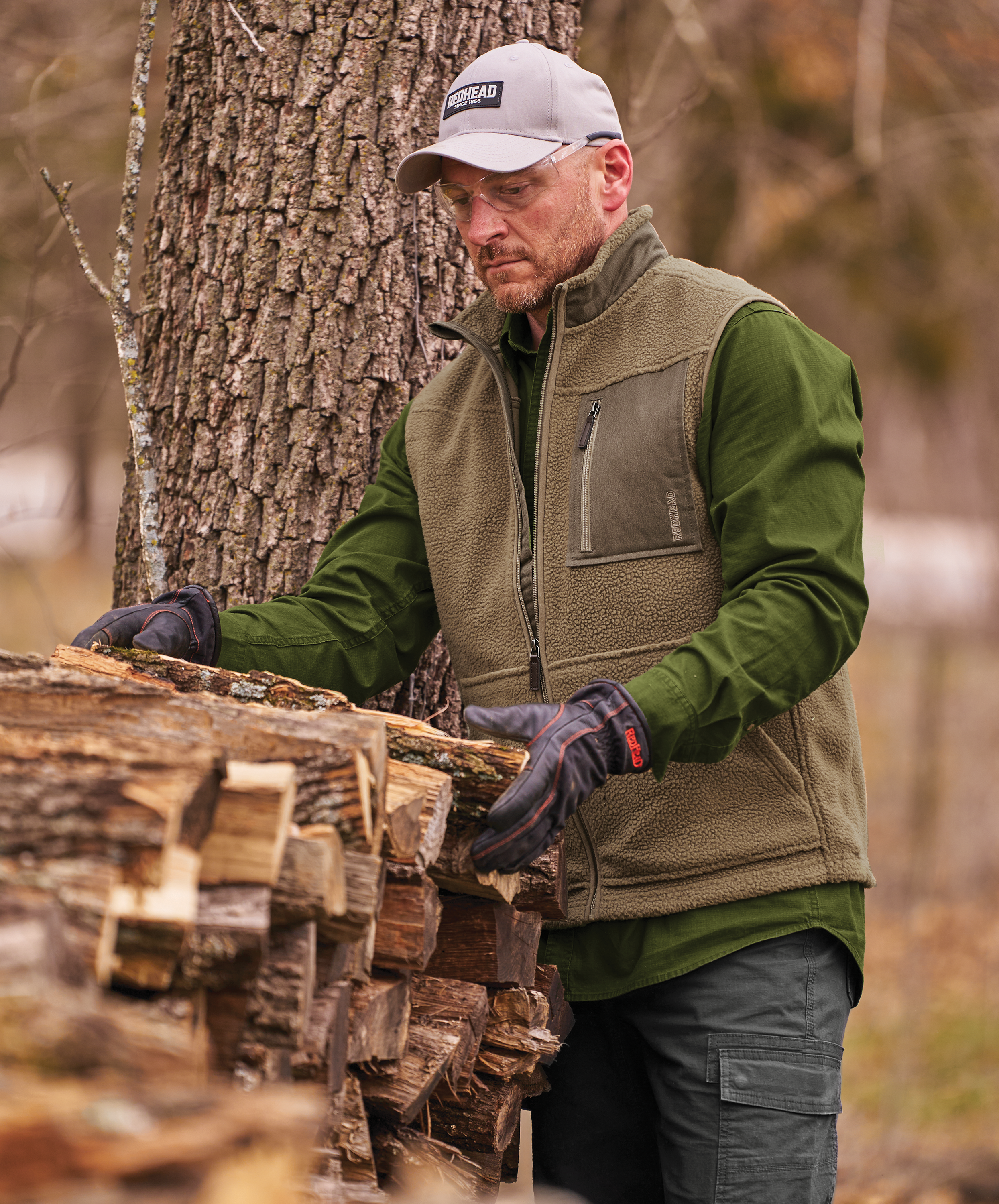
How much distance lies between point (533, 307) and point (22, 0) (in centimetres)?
454

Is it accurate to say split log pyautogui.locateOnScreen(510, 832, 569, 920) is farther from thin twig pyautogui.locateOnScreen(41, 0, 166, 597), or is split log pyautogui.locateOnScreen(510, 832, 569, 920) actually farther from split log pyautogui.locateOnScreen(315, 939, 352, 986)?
thin twig pyautogui.locateOnScreen(41, 0, 166, 597)

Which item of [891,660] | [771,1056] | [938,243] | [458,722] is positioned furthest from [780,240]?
[771,1056]

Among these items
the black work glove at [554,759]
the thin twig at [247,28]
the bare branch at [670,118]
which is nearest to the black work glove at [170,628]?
the black work glove at [554,759]

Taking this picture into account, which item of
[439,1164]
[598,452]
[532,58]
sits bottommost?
[439,1164]

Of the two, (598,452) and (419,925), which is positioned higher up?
(598,452)

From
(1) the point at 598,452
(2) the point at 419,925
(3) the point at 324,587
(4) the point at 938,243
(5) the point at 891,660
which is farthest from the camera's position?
(4) the point at 938,243

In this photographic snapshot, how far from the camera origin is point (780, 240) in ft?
31.4

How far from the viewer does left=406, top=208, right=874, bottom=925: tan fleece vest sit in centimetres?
201

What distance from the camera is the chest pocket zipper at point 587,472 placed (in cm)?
211

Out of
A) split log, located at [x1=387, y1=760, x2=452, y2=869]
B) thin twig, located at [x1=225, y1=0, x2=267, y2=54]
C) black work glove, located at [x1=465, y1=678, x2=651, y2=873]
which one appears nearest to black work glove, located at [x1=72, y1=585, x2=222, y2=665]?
split log, located at [x1=387, y1=760, x2=452, y2=869]

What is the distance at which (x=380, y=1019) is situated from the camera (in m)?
1.72

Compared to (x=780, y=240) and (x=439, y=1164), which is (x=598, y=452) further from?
(x=780, y=240)

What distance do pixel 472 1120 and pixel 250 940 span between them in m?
0.88

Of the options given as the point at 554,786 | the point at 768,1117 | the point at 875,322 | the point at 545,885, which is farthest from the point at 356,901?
the point at 875,322
